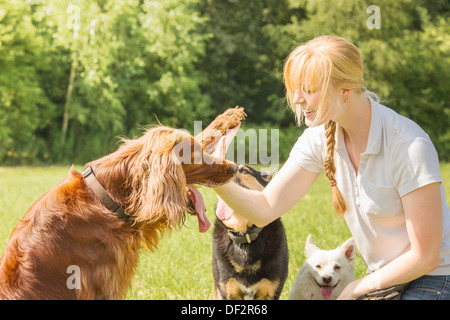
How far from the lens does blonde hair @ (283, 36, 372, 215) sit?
2.63 metres

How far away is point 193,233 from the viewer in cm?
645

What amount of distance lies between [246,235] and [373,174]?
5.04 feet

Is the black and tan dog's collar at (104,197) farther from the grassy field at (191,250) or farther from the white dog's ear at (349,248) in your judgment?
the white dog's ear at (349,248)

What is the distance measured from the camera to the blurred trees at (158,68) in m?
19.4

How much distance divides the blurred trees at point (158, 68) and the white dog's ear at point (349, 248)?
14297mm

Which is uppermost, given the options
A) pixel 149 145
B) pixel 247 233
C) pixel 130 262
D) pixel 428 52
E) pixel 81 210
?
pixel 428 52

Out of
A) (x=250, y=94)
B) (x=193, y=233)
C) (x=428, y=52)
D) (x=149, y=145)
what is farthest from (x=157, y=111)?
(x=149, y=145)

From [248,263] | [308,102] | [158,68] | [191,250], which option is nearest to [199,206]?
[308,102]

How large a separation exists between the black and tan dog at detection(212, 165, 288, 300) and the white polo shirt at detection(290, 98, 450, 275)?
1.25 metres

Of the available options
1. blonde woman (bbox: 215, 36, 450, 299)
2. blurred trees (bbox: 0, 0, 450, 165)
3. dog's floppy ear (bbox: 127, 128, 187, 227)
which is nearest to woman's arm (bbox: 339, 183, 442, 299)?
blonde woman (bbox: 215, 36, 450, 299)

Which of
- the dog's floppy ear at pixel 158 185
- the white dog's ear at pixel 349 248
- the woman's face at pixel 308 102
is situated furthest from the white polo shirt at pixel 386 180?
the white dog's ear at pixel 349 248

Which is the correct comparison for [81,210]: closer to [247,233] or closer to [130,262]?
[130,262]
